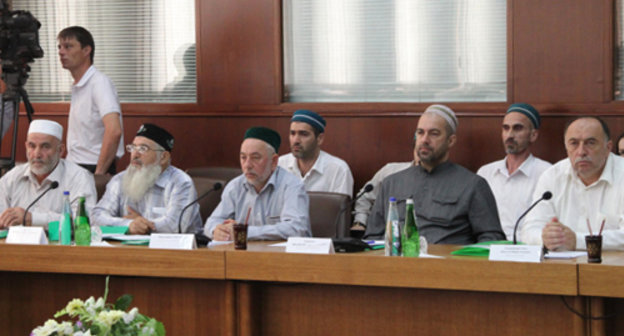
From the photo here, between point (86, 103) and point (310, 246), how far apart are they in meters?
2.93

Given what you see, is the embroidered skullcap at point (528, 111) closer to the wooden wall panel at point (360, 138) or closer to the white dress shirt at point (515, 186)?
the white dress shirt at point (515, 186)

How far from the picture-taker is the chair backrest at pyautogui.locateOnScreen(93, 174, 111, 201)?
4.82 metres

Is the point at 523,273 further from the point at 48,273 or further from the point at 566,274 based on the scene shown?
the point at 48,273

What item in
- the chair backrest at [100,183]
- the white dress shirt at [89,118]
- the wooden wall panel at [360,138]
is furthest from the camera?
the white dress shirt at [89,118]

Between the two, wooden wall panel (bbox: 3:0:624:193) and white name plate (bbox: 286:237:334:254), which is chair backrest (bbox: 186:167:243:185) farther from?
white name plate (bbox: 286:237:334:254)

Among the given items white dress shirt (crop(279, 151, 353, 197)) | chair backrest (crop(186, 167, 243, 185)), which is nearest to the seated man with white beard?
chair backrest (crop(186, 167, 243, 185))

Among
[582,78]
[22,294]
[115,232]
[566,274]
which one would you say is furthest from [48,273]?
[582,78]

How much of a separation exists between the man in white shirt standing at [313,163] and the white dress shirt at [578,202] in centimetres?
171

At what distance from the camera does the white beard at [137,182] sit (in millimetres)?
4352

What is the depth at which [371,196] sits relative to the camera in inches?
208

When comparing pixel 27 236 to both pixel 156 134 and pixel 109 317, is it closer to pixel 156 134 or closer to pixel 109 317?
pixel 156 134

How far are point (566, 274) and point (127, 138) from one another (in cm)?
422

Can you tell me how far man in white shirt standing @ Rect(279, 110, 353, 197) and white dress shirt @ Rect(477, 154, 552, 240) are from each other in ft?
2.87

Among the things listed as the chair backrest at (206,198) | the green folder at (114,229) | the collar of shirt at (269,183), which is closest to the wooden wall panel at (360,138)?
the chair backrest at (206,198)
